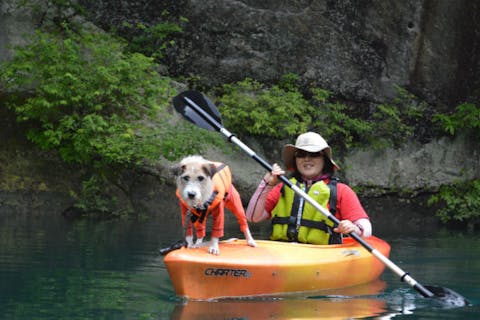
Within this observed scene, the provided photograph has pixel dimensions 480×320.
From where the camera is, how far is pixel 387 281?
235 inches

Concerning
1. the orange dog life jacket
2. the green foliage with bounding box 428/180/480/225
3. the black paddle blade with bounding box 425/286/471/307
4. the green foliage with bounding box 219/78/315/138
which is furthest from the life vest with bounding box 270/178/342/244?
the green foliage with bounding box 428/180/480/225

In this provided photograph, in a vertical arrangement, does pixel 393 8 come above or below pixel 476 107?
above

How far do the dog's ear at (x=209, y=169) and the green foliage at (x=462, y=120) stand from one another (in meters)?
8.06

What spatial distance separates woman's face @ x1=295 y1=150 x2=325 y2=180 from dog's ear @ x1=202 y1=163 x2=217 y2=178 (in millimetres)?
1266

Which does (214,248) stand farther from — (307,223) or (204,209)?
(307,223)

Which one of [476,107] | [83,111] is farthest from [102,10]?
[476,107]

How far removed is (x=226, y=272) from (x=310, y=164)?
4.56 feet

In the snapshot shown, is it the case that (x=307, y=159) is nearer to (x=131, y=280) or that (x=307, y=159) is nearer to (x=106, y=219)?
(x=131, y=280)

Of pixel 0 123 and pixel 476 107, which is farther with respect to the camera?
pixel 476 107

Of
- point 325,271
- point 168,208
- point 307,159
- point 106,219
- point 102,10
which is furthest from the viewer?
point 102,10

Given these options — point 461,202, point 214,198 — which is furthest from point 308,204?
point 461,202

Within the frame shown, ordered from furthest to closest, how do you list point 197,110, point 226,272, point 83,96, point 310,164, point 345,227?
point 83,96, point 197,110, point 310,164, point 345,227, point 226,272

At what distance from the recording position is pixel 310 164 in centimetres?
571

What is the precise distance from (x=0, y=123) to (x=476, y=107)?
823 cm
